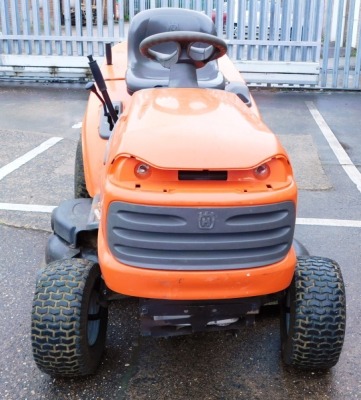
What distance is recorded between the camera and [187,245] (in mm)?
2236

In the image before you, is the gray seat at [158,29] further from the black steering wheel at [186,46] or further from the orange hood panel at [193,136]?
the orange hood panel at [193,136]

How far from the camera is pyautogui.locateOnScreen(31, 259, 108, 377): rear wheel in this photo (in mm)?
2480

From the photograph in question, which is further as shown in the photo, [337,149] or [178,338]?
[337,149]

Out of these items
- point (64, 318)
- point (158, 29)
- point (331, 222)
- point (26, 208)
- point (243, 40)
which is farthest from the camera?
point (243, 40)

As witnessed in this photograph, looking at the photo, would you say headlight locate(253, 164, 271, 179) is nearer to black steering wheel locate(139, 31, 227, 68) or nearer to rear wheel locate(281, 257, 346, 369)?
rear wheel locate(281, 257, 346, 369)

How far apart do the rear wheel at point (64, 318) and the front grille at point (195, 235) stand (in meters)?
0.35

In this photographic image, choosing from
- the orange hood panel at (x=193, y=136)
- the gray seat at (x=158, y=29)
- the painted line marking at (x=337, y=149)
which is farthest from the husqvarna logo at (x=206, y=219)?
the painted line marking at (x=337, y=149)

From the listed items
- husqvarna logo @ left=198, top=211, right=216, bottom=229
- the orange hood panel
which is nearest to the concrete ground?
husqvarna logo @ left=198, top=211, right=216, bottom=229

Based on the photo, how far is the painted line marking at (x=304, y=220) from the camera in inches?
177

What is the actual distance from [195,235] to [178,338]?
1011mm

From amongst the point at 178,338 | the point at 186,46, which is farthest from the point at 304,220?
the point at 186,46

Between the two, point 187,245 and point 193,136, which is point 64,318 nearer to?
point 187,245

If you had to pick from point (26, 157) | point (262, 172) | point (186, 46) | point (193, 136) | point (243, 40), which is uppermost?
point (186, 46)

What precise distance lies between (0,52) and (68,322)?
Result: 8.28m
